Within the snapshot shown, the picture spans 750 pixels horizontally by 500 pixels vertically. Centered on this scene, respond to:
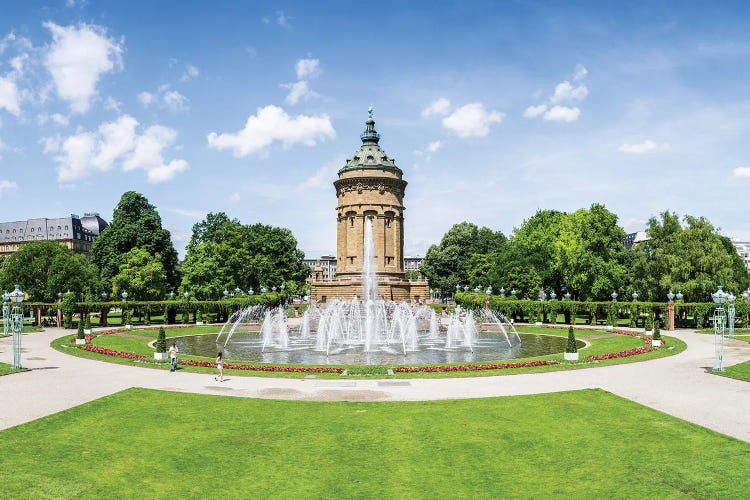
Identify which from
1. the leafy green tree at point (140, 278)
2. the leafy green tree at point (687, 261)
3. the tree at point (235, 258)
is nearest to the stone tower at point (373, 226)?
the tree at point (235, 258)

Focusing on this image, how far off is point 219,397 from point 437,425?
29.0ft

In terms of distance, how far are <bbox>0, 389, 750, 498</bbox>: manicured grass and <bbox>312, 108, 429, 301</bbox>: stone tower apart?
62502mm

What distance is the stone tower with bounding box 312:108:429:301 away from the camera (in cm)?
8250

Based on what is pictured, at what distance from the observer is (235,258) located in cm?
7919

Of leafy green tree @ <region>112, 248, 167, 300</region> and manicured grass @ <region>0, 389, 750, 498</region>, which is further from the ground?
leafy green tree @ <region>112, 248, 167, 300</region>

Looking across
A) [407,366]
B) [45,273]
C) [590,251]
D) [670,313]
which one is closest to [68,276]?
[45,273]

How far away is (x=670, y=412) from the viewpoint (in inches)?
730

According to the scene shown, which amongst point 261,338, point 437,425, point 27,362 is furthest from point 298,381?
point 261,338

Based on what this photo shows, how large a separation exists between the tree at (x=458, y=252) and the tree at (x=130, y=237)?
53.6m

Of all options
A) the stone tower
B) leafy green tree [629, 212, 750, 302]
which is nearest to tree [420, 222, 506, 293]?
the stone tower

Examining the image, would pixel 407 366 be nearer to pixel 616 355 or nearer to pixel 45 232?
pixel 616 355

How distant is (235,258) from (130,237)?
14.2m

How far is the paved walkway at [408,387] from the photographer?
752 inches

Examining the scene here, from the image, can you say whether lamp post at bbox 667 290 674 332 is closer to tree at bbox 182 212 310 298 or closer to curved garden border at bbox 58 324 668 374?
curved garden border at bbox 58 324 668 374
